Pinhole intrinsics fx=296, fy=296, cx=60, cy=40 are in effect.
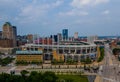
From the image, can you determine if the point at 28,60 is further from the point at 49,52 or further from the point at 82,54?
the point at 82,54

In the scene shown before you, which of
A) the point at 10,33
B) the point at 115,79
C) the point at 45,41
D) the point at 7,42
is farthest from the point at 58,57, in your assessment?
the point at 10,33

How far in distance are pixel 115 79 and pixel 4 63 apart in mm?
12466

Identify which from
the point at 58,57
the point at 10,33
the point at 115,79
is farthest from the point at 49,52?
the point at 10,33

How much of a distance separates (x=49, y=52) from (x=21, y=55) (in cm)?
310

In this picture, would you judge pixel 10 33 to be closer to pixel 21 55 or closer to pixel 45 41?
pixel 45 41

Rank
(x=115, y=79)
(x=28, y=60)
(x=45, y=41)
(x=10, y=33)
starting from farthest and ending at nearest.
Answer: (x=10, y=33), (x=45, y=41), (x=28, y=60), (x=115, y=79)

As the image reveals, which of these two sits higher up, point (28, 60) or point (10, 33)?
point (10, 33)

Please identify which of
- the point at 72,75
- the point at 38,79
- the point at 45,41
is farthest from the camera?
the point at 45,41

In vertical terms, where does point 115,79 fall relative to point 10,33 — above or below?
below

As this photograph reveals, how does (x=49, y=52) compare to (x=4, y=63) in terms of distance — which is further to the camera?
(x=49, y=52)

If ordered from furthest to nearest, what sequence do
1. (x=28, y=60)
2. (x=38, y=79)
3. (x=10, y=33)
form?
1. (x=10, y=33)
2. (x=28, y=60)
3. (x=38, y=79)

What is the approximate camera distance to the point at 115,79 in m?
16.3

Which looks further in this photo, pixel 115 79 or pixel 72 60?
pixel 72 60

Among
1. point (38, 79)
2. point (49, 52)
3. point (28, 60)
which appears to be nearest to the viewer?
point (38, 79)
